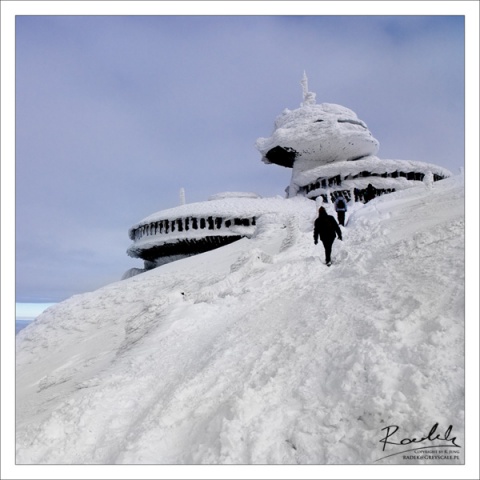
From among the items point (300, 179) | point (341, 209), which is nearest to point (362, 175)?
point (300, 179)

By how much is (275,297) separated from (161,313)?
7.78ft

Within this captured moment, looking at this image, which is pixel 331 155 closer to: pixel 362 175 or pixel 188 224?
pixel 362 175

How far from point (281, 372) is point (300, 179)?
3211 centimetres

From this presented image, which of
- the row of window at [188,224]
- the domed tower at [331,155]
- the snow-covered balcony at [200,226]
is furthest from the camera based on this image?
the domed tower at [331,155]

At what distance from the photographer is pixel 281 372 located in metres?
5.06

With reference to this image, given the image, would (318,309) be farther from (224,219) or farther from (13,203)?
(224,219)

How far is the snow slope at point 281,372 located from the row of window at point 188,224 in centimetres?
2038

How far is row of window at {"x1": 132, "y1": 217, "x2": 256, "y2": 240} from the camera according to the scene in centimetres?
2970

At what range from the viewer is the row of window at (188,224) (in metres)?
29.7

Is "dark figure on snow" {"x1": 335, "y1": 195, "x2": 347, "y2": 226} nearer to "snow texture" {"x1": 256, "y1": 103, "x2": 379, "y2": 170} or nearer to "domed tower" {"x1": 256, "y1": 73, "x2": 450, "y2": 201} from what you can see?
"domed tower" {"x1": 256, "y1": 73, "x2": 450, "y2": 201}

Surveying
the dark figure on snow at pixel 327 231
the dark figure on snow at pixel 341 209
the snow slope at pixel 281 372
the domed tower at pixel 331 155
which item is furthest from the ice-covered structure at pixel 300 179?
the snow slope at pixel 281 372

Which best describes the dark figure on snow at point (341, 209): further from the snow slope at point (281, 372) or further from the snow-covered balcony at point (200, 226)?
the snow-covered balcony at point (200, 226)

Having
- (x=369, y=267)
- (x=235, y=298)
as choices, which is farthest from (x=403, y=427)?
(x=235, y=298)

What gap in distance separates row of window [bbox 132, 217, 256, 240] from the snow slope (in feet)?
66.9
